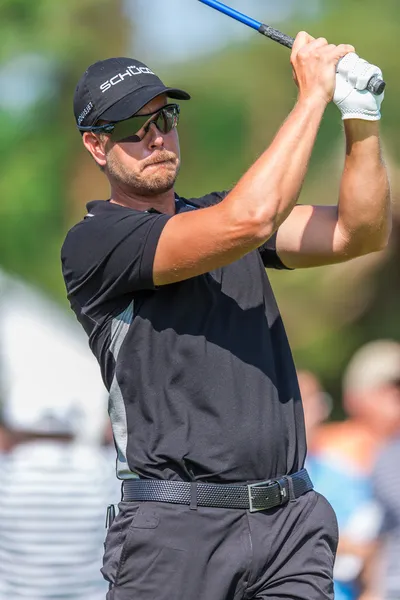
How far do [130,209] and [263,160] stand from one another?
61 cm

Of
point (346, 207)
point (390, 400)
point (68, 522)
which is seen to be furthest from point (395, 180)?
point (346, 207)

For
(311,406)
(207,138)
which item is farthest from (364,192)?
(207,138)

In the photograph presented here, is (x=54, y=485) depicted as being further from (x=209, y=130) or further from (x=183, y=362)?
(x=209, y=130)

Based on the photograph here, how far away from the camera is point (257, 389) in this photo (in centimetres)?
354

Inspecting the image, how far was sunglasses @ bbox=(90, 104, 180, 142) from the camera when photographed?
3.80 meters

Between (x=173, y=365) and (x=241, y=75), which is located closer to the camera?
(x=173, y=365)

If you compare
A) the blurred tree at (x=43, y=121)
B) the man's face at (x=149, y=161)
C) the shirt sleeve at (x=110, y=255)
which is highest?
the blurred tree at (x=43, y=121)

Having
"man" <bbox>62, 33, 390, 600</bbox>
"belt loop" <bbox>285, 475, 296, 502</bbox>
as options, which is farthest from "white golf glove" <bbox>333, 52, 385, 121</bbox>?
"belt loop" <bbox>285, 475, 296, 502</bbox>

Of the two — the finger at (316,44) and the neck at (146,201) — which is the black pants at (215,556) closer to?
the neck at (146,201)

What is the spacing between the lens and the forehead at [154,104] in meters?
3.79

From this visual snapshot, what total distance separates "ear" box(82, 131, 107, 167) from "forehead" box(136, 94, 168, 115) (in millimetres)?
204

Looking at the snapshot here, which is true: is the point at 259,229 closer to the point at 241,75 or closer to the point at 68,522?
the point at 68,522

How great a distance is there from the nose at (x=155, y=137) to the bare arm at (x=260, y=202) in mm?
421

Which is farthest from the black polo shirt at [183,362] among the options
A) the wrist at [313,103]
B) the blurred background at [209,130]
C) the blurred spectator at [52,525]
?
the blurred background at [209,130]
